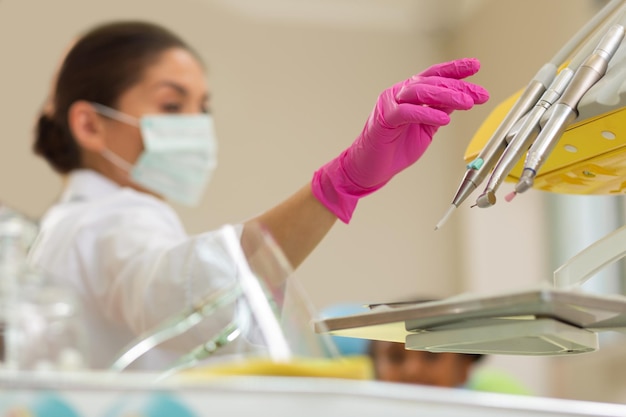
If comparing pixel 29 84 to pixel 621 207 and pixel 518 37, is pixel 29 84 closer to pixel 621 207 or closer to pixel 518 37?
pixel 518 37

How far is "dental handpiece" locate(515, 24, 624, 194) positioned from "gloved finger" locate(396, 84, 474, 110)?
0.09 m

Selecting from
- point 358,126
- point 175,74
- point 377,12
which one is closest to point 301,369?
point 358,126

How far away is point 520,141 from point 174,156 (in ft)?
2.91

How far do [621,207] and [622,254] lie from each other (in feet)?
4.92

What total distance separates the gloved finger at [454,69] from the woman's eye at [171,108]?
2.13ft

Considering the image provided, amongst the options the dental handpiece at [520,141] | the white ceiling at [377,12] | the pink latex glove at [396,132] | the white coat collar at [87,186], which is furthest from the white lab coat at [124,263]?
the white ceiling at [377,12]

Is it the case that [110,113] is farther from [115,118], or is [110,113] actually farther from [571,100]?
[571,100]

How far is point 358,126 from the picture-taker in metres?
0.81

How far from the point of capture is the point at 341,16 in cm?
160

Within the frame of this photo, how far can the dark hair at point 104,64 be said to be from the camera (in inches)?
47.3

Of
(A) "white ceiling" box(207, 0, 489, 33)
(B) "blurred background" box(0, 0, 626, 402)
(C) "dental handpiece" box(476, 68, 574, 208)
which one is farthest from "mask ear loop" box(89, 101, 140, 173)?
(C) "dental handpiece" box(476, 68, 574, 208)

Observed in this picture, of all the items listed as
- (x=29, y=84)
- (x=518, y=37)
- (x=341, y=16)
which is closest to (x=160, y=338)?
(x=341, y=16)

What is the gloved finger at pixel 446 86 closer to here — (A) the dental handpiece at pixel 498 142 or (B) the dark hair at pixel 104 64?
(A) the dental handpiece at pixel 498 142

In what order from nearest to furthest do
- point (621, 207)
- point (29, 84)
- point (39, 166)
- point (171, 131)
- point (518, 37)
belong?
point (171, 131) < point (39, 166) < point (518, 37) < point (621, 207) < point (29, 84)
